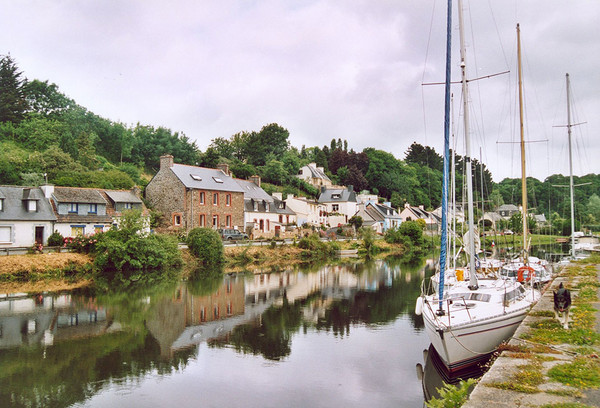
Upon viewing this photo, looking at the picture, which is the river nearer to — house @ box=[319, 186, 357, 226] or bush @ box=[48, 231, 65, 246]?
bush @ box=[48, 231, 65, 246]

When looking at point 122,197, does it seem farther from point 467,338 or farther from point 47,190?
point 467,338

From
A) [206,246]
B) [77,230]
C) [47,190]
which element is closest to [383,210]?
[206,246]

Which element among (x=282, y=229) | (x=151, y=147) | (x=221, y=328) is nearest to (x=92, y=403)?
(x=221, y=328)

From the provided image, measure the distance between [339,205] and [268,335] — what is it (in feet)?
197

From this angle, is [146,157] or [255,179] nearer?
[255,179]

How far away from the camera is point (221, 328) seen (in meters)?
19.9

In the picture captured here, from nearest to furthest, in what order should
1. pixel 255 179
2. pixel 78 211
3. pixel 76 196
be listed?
1. pixel 78 211
2. pixel 76 196
3. pixel 255 179

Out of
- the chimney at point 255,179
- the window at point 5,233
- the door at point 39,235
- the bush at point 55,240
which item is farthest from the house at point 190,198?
the window at point 5,233

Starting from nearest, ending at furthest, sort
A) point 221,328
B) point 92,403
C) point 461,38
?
point 92,403 → point 461,38 → point 221,328

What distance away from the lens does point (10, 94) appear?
62.6 m

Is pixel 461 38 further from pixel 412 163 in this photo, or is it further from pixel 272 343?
pixel 412 163

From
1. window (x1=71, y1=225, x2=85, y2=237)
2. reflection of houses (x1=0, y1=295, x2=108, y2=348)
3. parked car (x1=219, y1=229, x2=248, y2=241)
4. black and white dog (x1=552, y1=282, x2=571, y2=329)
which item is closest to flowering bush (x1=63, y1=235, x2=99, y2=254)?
window (x1=71, y1=225, x2=85, y2=237)

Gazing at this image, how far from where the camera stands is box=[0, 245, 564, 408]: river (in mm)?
12320

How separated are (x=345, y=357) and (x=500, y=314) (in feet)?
17.7
